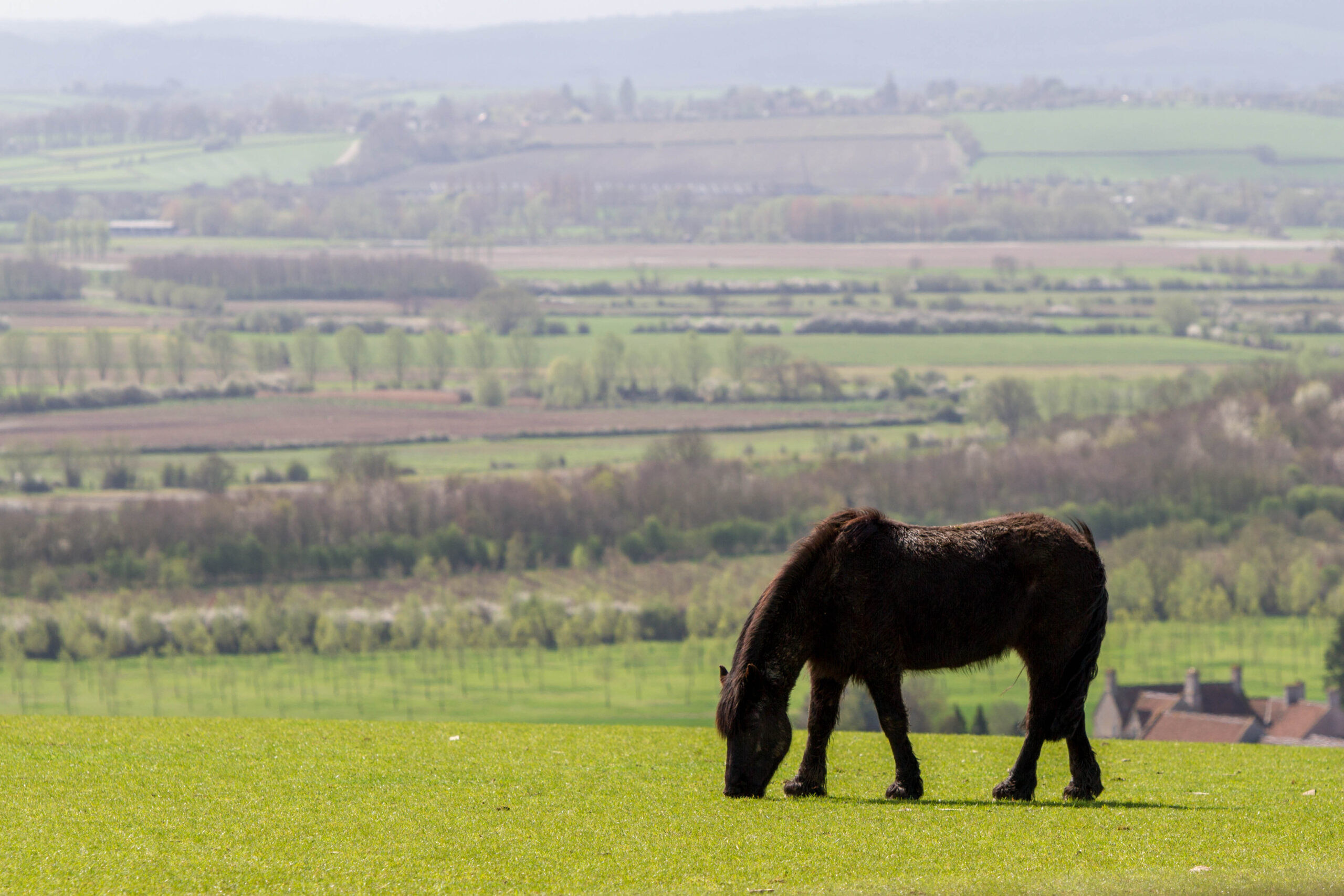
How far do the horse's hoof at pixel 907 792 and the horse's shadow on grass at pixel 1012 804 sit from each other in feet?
0.23

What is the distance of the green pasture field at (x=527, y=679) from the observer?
7106cm

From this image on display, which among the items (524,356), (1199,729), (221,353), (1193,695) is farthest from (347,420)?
(1199,729)

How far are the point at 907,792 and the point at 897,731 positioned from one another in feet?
2.05

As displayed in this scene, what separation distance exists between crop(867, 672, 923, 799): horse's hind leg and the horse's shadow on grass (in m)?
0.12

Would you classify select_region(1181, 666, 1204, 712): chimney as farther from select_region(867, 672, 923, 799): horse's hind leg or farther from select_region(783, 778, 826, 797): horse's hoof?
select_region(783, 778, 826, 797): horse's hoof

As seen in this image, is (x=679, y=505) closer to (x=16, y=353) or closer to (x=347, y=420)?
(x=347, y=420)

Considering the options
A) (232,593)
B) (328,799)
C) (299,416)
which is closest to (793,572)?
(328,799)

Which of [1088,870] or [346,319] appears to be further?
[346,319]

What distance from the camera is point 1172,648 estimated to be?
81.6m

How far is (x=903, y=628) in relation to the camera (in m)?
13.3

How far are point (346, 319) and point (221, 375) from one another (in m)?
26.0

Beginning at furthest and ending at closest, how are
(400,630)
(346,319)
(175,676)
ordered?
(346,319)
(400,630)
(175,676)

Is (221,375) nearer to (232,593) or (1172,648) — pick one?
(232,593)

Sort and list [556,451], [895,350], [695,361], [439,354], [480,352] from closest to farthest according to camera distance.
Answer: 1. [556,451]
2. [695,361]
3. [439,354]
4. [895,350]
5. [480,352]
